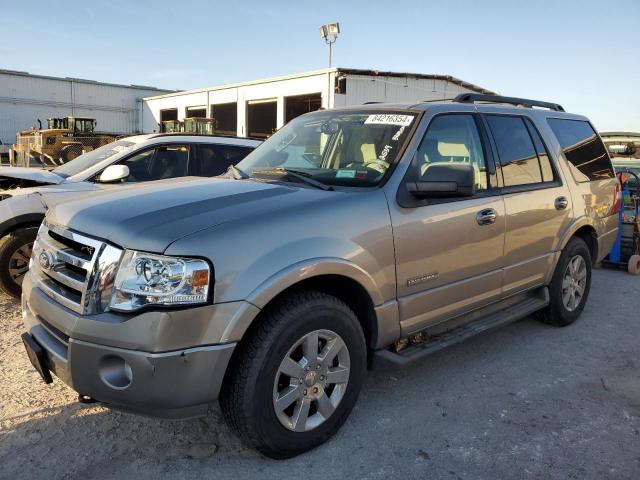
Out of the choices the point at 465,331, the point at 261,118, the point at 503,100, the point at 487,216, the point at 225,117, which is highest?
the point at 225,117

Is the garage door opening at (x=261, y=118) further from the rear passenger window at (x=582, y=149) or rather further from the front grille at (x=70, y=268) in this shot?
the front grille at (x=70, y=268)

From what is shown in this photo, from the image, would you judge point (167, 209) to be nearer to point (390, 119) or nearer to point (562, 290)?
point (390, 119)

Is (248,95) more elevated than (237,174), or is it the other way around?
(248,95)

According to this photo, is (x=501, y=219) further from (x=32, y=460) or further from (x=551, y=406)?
(x=32, y=460)

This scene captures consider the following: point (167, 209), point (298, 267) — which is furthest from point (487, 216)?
point (167, 209)

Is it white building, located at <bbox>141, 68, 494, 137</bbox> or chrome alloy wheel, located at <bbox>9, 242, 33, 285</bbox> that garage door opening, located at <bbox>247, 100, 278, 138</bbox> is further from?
chrome alloy wheel, located at <bbox>9, 242, 33, 285</bbox>

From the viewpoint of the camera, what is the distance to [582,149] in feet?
16.1

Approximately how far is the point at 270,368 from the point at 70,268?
1147 mm

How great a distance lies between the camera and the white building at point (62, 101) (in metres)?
37.8

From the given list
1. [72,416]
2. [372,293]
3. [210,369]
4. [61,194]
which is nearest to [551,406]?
[372,293]

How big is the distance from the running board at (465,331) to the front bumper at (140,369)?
1.18 metres

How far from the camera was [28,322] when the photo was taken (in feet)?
9.54

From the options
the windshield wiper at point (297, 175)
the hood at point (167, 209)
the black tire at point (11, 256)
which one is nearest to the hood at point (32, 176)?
the black tire at point (11, 256)

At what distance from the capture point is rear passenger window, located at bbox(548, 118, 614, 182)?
15.4ft
